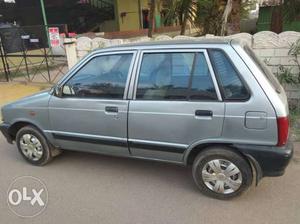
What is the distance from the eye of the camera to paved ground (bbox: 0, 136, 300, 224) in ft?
9.67

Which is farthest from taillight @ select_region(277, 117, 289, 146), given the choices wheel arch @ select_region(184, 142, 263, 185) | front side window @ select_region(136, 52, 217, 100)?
front side window @ select_region(136, 52, 217, 100)

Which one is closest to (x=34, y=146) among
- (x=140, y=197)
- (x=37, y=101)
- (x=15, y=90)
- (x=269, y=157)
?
(x=37, y=101)

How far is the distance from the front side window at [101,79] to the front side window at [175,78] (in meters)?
0.23

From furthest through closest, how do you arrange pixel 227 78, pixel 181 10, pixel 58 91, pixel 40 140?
pixel 181 10 < pixel 40 140 < pixel 58 91 < pixel 227 78

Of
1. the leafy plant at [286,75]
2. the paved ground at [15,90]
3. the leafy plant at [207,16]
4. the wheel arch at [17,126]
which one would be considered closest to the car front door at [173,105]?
the wheel arch at [17,126]

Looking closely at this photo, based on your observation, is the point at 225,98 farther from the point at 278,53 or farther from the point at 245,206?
the point at 278,53

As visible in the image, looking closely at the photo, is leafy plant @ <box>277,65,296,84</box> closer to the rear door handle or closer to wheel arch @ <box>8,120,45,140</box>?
the rear door handle

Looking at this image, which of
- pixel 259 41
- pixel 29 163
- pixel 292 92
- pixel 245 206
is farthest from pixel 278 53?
pixel 29 163

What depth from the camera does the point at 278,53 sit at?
5348mm

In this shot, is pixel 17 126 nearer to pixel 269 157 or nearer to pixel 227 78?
pixel 227 78

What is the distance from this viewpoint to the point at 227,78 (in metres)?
2.88

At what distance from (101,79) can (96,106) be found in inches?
12.8

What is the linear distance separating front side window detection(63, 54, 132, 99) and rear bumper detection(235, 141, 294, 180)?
1.44 metres

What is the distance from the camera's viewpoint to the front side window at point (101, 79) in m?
3.37
